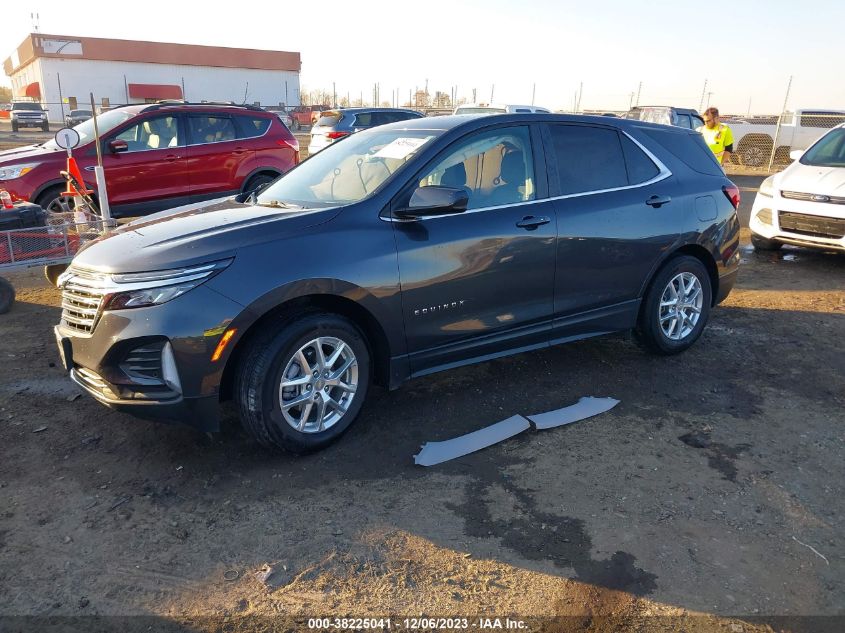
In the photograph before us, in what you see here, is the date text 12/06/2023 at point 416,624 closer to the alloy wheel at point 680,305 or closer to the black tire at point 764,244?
the alloy wheel at point 680,305

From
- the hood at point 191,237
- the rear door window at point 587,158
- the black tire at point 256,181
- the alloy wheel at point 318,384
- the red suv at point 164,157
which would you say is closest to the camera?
the hood at point 191,237

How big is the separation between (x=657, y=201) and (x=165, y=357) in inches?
139

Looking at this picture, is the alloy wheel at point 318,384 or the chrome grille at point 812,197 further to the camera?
the chrome grille at point 812,197

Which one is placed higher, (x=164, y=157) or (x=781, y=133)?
(x=781, y=133)

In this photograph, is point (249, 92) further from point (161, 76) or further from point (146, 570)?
point (146, 570)

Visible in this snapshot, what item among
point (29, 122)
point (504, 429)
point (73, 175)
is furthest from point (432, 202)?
point (29, 122)

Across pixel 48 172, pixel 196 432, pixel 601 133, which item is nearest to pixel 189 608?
pixel 196 432

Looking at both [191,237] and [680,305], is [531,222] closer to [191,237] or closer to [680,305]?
[680,305]

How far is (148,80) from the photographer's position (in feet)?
181

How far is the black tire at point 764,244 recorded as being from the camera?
8816 millimetres

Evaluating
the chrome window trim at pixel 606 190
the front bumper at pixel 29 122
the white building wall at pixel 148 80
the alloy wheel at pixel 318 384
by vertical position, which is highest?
the white building wall at pixel 148 80

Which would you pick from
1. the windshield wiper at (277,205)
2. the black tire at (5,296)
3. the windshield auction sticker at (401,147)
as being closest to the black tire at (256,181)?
the black tire at (5,296)

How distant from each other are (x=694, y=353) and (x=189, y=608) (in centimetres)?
421

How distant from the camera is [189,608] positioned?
2.53 metres
